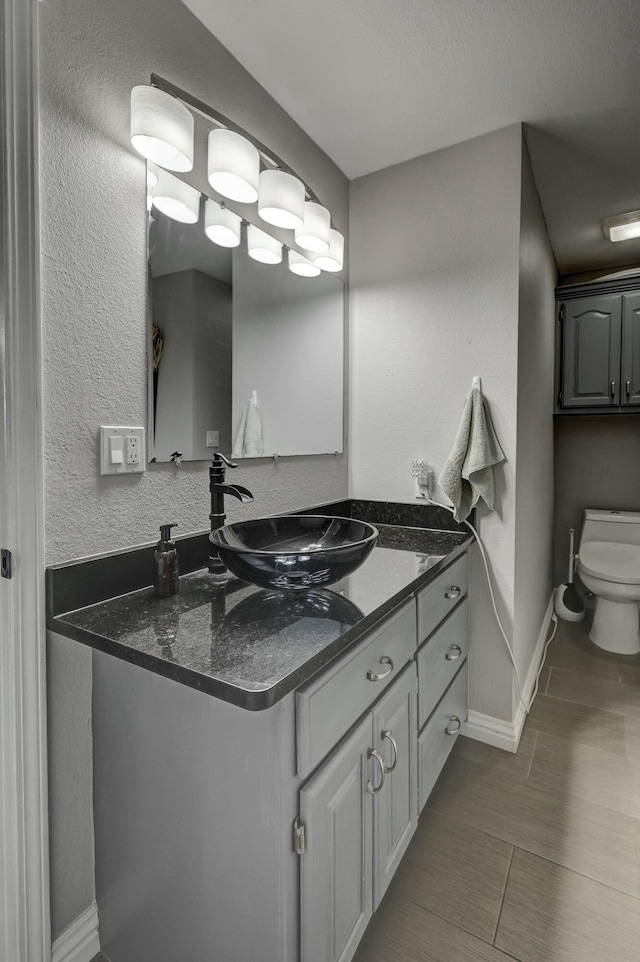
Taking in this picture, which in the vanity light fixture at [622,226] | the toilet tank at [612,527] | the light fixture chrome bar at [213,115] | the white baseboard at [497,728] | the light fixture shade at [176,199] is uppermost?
the vanity light fixture at [622,226]

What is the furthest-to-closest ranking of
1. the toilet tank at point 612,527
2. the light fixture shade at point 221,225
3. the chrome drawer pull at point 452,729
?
the toilet tank at point 612,527 → the chrome drawer pull at point 452,729 → the light fixture shade at point 221,225

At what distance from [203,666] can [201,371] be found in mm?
882

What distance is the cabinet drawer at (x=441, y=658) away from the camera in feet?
4.51

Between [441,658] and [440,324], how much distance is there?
1278 millimetres

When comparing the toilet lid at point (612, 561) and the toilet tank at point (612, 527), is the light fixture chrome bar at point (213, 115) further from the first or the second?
the toilet tank at point (612, 527)

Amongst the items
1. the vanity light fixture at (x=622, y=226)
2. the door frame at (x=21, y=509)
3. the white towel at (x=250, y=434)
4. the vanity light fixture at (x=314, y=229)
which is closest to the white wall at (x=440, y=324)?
the vanity light fixture at (x=314, y=229)

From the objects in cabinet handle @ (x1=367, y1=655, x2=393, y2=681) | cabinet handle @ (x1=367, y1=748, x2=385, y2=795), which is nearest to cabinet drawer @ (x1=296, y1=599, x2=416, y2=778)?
cabinet handle @ (x1=367, y1=655, x2=393, y2=681)

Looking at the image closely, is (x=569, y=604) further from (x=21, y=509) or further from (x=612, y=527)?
(x=21, y=509)

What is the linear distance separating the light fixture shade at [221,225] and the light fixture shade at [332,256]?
0.43 m

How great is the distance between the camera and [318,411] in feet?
6.40

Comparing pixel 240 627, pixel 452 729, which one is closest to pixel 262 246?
pixel 240 627

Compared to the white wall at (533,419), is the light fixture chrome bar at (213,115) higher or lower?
higher

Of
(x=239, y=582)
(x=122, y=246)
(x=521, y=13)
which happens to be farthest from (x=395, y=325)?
(x=239, y=582)

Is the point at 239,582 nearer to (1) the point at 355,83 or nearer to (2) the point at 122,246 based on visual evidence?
(2) the point at 122,246
